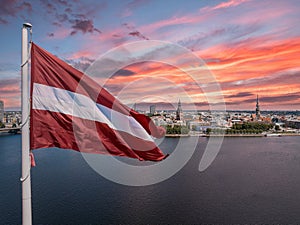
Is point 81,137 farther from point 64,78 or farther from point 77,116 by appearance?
point 64,78

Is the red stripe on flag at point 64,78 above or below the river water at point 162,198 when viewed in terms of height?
above

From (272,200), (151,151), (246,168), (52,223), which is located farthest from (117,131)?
(246,168)

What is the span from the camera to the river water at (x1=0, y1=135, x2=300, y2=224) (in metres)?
6.54

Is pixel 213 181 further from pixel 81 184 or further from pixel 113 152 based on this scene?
pixel 113 152

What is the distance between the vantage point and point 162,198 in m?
7.79

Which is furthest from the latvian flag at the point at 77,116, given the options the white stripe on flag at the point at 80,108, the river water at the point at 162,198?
the river water at the point at 162,198

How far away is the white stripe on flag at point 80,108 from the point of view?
56.2 inches

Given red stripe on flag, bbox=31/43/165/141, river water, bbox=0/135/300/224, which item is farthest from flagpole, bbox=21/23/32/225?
river water, bbox=0/135/300/224

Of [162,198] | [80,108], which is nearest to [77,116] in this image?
[80,108]

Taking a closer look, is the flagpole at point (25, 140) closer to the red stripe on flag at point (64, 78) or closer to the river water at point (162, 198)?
the red stripe on flag at point (64, 78)

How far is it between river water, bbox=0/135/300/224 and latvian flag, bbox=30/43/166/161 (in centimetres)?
520

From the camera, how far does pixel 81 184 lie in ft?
29.4

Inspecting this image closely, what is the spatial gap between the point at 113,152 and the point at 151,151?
0.72 ft

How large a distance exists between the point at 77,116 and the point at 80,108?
0.05 meters
